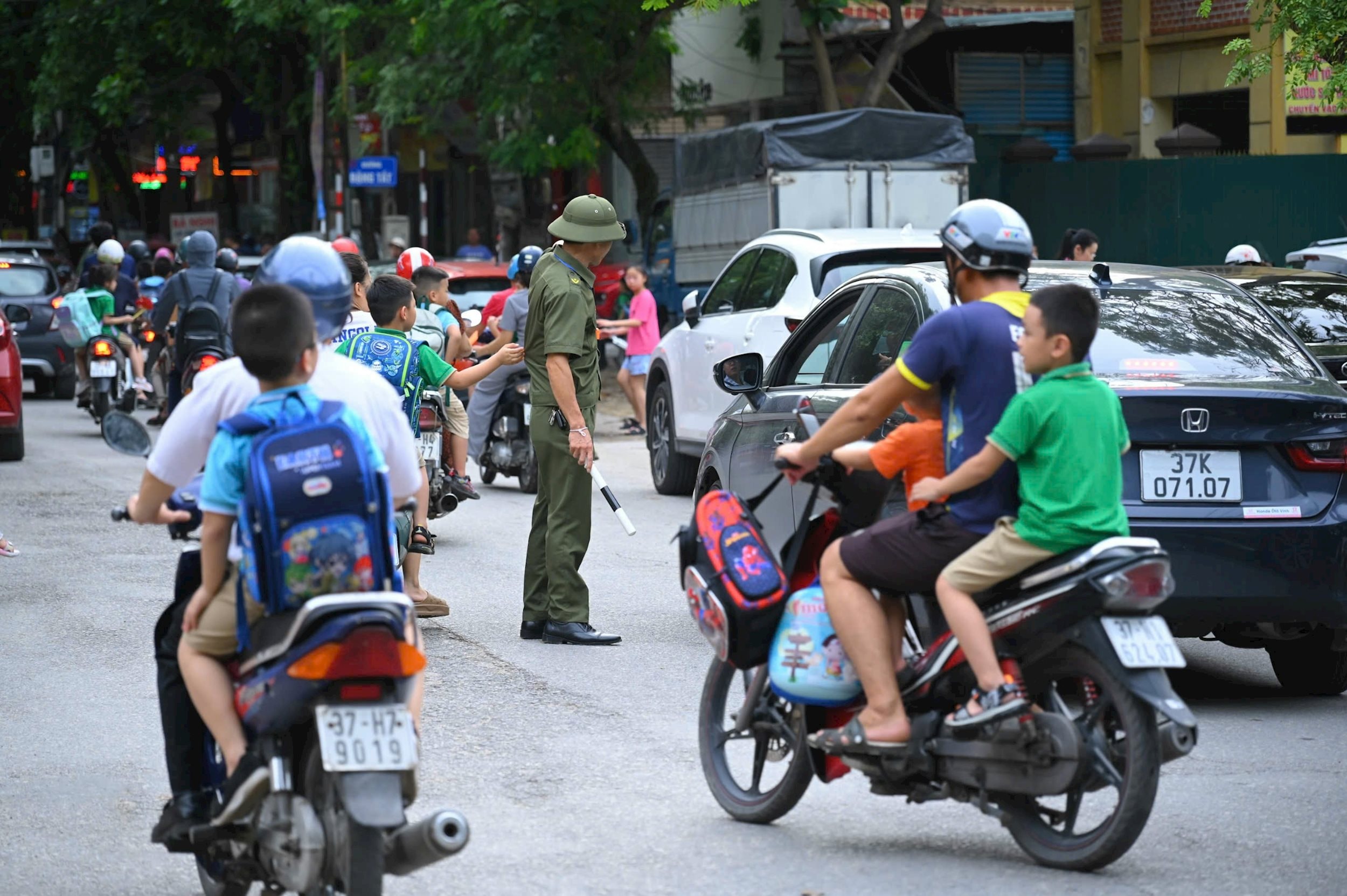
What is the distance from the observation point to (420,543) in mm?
9156

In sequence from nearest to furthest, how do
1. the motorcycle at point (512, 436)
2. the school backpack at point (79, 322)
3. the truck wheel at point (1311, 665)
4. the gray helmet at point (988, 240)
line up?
the gray helmet at point (988, 240)
the truck wheel at point (1311, 665)
the motorcycle at point (512, 436)
the school backpack at point (79, 322)

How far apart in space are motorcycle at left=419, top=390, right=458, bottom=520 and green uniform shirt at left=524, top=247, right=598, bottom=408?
6.85 ft

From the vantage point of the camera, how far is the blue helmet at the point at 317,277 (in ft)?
14.8

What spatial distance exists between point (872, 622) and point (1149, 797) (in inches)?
32.6

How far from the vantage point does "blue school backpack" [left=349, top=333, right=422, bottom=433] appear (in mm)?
8852

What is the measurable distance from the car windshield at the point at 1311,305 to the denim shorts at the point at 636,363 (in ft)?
24.7

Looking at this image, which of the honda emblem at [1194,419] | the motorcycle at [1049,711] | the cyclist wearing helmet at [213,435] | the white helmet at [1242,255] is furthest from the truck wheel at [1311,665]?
the white helmet at [1242,255]

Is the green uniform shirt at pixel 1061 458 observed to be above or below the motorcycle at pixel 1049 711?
above

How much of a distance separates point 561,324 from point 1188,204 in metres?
17.0

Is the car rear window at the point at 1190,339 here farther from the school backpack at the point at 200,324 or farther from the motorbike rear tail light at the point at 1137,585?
the school backpack at the point at 200,324

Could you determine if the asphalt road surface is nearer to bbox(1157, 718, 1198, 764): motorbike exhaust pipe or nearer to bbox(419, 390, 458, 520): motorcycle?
bbox(1157, 718, 1198, 764): motorbike exhaust pipe

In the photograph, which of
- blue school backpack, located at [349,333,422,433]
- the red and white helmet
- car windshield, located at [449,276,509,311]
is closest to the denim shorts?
car windshield, located at [449,276,509,311]

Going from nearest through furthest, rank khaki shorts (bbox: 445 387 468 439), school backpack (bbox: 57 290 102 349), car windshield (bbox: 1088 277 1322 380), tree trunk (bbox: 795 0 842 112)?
car windshield (bbox: 1088 277 1322 380) → khaki shorts (bbox: 445 387 468 439) → school backpack (bbox: 57 290 102 349) → tree trunk (bbox: 795 0 842 112)

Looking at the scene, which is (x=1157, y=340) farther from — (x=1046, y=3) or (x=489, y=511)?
(x=1046, y=3)
